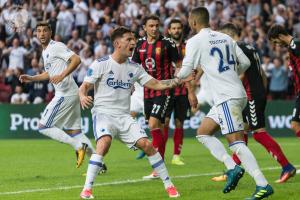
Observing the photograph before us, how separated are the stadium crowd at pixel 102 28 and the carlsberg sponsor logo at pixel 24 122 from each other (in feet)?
4.30

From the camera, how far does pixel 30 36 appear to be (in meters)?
27.6

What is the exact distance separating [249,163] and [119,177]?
3635 mm

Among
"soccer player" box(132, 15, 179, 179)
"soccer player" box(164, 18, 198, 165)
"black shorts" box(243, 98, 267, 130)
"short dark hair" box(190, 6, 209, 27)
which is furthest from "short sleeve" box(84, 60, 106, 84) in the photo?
"soccer player" box(164, 18, 198, 165)

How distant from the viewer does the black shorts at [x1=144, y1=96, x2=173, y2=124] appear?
1447 cm

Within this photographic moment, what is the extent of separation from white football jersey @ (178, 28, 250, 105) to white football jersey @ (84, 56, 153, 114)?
2.40 feet

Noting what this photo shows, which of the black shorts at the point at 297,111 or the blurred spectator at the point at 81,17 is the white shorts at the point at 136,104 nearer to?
the black shorts at the point at 297,111

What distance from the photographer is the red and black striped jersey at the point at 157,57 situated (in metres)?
14.6

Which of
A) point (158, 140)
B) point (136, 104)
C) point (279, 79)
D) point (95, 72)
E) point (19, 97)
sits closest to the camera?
point (95, 72)

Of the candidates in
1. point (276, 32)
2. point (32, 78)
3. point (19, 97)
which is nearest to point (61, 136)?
point (32, 78)

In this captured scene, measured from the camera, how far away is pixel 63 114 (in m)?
14.7

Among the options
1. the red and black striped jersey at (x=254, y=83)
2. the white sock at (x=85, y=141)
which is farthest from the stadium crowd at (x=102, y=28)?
the red and black striped jersey at (x=254, y=83)

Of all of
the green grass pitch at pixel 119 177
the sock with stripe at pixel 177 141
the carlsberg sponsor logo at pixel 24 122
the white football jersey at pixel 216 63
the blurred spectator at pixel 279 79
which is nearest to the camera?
the white football jersey at pixel 216 63

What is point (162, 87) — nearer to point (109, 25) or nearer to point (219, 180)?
point (219, 180)

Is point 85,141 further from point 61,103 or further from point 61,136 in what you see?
point 61,103
